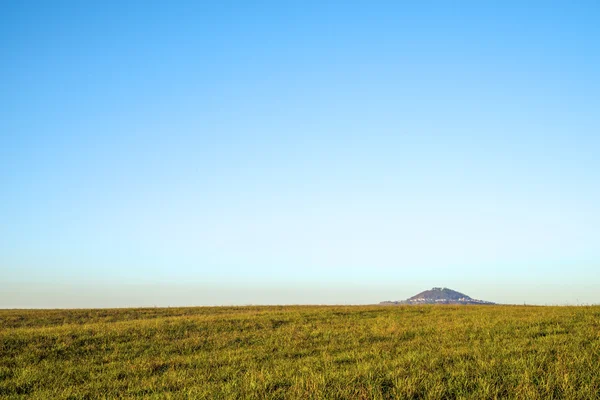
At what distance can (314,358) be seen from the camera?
50.1ft

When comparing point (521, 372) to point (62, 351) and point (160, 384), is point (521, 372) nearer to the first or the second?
point (160, 384)

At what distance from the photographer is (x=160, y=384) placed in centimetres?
1245

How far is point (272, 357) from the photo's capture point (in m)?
16.4

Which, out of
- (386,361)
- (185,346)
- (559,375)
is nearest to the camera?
(559,375)

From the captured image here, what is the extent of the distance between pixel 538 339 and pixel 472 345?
2.65 m

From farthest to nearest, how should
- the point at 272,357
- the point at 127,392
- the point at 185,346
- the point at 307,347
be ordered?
1. the point at 185,346
2. the point at 307,347
3. the point at 272,357
4. the point at 127,392

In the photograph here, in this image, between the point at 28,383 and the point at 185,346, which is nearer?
the point at 28,383

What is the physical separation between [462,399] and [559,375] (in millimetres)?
3175

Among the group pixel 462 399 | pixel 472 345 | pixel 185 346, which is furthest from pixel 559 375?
pixel 185 346

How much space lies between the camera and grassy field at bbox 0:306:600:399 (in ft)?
34.5

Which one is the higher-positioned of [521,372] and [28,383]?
[521,372]

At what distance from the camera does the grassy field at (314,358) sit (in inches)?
A: 414

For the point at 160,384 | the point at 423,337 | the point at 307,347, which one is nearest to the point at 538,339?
the point at 423,337

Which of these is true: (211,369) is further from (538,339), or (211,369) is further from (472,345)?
(538,339)
